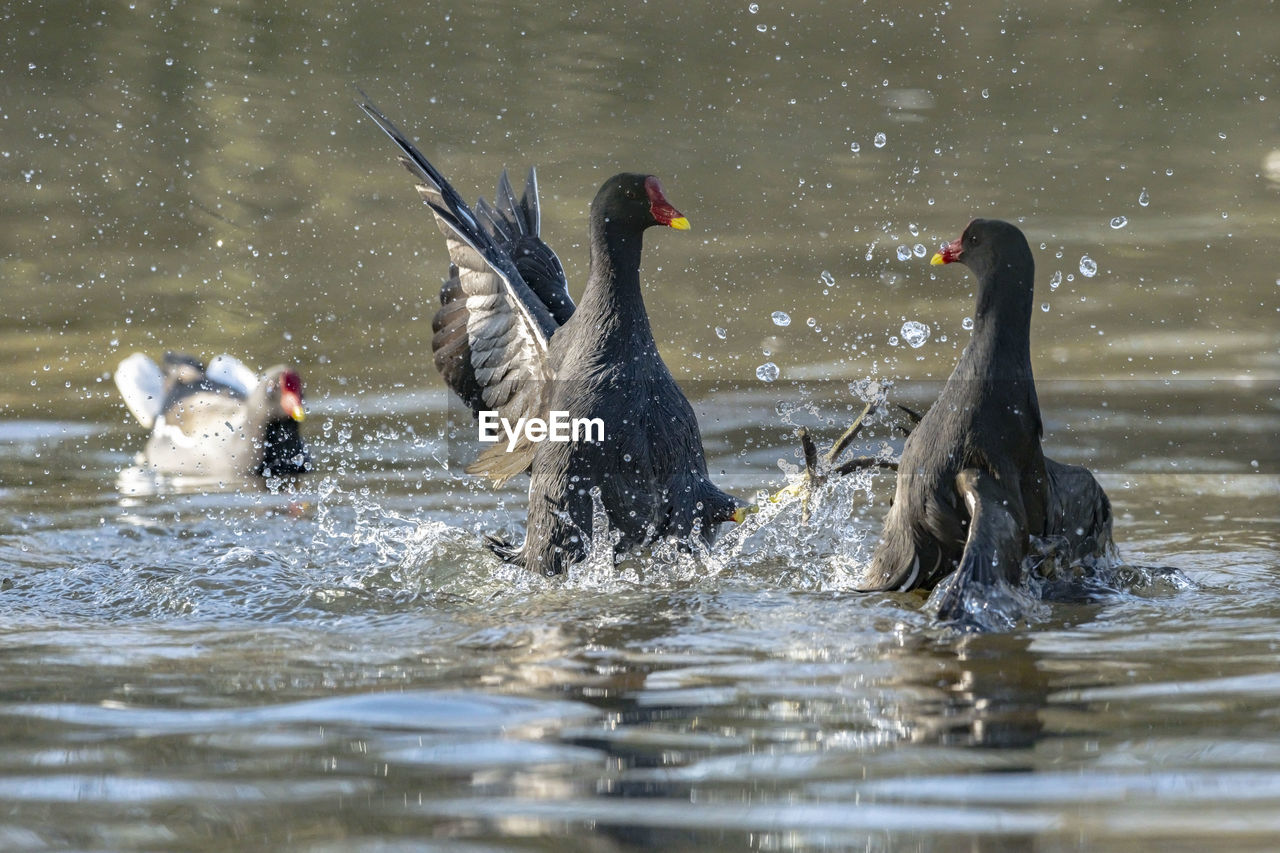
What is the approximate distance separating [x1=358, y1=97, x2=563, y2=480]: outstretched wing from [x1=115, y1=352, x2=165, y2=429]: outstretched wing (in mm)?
2396

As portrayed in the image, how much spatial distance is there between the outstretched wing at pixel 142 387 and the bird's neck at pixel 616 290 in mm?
3106

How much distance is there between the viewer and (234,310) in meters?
9.62

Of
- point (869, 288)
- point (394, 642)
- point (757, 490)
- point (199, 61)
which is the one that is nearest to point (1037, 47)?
point (869, 288)

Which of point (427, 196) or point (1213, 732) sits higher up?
point (427, 196)

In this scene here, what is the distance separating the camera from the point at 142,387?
25.7ft

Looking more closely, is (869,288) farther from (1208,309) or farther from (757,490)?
(757,490)

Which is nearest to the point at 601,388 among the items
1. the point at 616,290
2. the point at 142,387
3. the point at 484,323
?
the point at 616,290

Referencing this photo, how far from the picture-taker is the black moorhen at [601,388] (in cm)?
529

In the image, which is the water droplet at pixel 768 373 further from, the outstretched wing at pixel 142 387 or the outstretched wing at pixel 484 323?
the outstretched wing at pixel 142 387

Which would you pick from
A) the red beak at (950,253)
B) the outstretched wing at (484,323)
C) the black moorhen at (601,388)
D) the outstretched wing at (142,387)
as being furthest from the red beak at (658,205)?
the outstretched wing at (142,387)

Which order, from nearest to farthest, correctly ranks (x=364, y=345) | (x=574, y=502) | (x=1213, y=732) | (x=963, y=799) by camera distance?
(x=963, y=799), (x=1213, y=732), (x=574, y=502), (x=364, y=345)

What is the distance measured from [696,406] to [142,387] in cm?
261

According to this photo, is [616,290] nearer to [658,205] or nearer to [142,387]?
[658,205]

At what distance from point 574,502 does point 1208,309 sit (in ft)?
16.6
